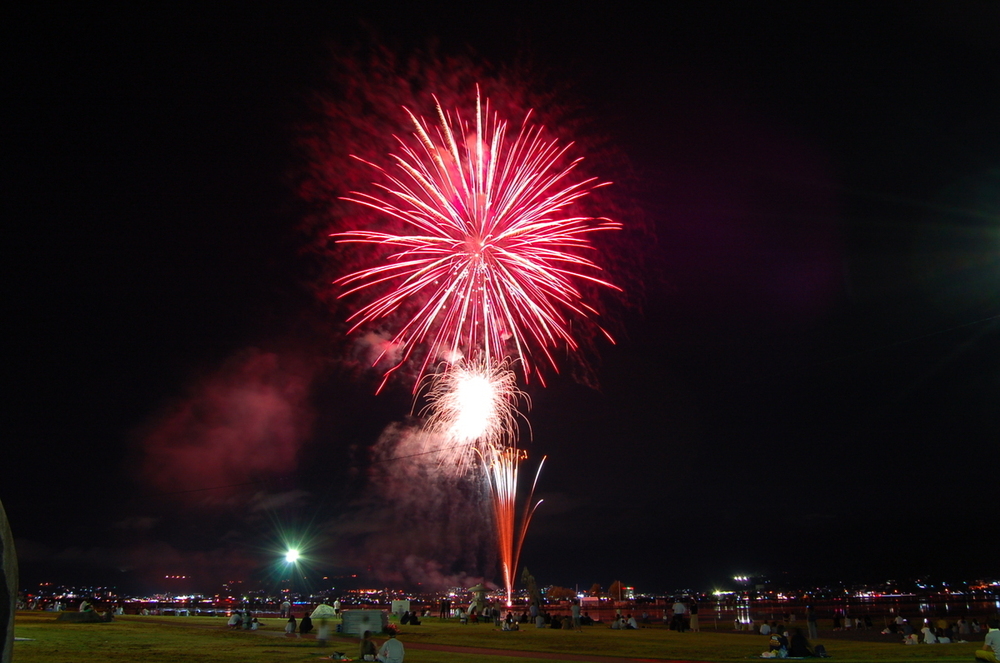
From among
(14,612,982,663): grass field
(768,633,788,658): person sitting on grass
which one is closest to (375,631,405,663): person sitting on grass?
(14,612,982,663): grass field

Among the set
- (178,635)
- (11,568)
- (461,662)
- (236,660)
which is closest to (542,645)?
(461,662)

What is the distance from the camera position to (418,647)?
2091 cm

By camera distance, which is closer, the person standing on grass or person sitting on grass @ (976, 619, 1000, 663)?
person sitting on grass @ (976, 619, 1000, 663)

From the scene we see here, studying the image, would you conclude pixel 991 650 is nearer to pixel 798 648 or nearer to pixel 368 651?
pixel 798 648

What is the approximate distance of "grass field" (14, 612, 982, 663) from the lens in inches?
645

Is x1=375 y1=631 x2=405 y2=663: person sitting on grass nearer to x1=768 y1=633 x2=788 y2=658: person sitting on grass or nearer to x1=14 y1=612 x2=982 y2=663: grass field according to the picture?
x1=14 y1=612 x2=982 y2=663: grass field

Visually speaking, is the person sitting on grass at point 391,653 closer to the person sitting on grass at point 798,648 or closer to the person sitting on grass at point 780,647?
the person sitting on grass at point 780,647

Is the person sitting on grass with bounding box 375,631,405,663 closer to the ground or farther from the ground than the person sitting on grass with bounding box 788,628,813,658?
farther from the ground

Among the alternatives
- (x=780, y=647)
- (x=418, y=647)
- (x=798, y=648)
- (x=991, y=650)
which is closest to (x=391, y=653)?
(x=418, y=647)

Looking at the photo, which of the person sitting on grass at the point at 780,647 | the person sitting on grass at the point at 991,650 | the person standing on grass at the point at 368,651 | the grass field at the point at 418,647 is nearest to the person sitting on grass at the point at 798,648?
the person sitting on grass at the point at 780,647

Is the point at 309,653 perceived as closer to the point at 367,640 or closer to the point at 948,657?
the point at 367,640

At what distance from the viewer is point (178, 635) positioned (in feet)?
77.3

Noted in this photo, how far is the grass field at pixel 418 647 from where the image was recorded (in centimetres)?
1639

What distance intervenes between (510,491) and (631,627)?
858cm
